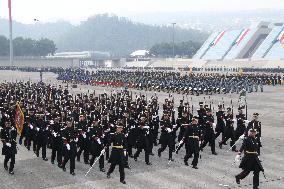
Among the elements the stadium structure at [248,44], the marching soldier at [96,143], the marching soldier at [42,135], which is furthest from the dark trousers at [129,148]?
the stadium structure at [248,44]

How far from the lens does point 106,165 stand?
16172mm

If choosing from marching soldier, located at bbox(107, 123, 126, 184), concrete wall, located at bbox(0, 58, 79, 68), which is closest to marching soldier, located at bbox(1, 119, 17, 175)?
marching soldier, located at bbox(107, 123, 126, 184)

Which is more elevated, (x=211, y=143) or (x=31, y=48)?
(x=31, y=48)

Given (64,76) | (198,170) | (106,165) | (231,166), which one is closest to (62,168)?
(106,165)

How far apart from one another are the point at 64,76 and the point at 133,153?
4952 cm

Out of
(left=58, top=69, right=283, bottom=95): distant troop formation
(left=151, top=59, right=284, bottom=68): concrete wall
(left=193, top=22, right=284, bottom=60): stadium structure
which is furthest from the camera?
(left=193, top=22, right=284, bottom=60): stadium structure

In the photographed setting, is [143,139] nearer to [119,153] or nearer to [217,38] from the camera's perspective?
[119,153]

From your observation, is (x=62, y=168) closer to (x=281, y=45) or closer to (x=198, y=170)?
(x=198, y=170)

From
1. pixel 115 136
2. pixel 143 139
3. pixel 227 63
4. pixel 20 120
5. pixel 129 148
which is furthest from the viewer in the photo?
pixel 227 63

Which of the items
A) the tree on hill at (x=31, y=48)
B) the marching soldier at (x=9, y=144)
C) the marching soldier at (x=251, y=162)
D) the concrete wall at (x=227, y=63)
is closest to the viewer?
the marching soldier at (x=251, y=162)

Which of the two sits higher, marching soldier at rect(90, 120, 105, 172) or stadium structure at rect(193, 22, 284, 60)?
stadium structure at rect(193, 22, 284, 60)

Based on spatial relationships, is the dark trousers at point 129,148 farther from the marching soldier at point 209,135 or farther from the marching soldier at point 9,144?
the marching soldier at point 9,144

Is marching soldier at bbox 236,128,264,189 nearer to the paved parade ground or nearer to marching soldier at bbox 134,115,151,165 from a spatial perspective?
the paved parade ground

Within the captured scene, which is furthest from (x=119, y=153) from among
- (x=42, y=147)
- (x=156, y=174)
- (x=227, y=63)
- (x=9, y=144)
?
(x=227, y=63)
